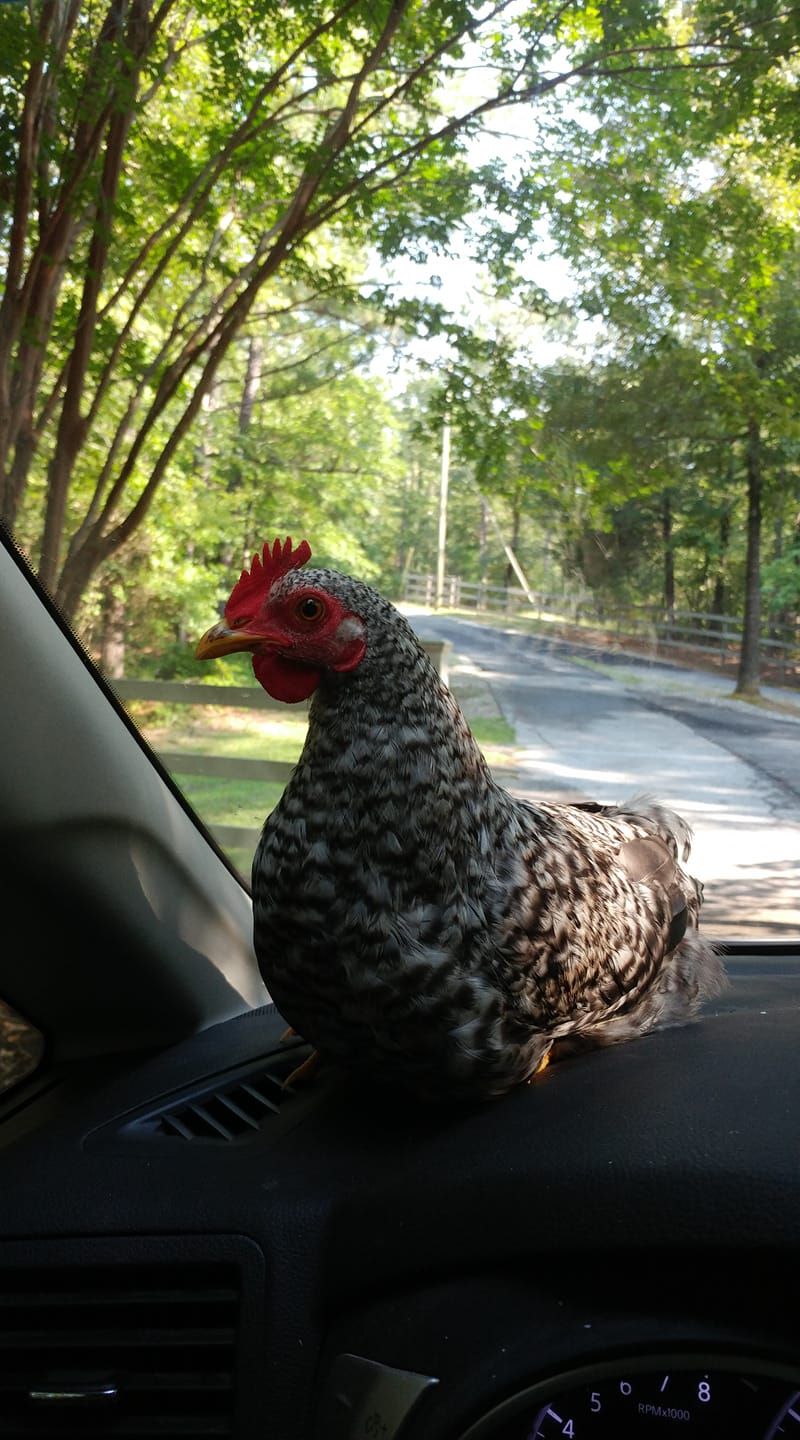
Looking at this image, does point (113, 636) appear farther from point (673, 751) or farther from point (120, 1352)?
point (120, 1352)

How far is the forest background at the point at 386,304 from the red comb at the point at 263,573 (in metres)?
0.90

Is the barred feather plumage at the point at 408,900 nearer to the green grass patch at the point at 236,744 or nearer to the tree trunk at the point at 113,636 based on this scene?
the green grass patch at the point at 236,744

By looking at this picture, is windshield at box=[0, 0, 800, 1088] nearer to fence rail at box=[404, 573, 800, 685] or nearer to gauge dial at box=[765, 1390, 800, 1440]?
fence rail at box=[404, 573, 800, 685]

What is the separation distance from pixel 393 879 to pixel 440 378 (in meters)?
2.24

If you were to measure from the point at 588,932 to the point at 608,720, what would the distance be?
118 centimetres

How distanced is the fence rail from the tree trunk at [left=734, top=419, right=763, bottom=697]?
0.9 inches

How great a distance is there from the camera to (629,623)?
8.77 ft

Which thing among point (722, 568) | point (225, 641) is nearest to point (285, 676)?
point (225, 641)

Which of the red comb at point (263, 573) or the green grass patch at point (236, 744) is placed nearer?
the red comb at point (263, 573)

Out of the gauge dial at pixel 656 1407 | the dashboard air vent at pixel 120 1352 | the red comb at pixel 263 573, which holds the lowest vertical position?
the dashboard air vent at pixel 120 1352

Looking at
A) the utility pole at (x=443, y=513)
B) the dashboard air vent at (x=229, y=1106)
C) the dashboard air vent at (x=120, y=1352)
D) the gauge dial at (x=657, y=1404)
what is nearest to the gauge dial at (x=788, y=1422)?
the gauge dial at (x=657, y=1404)

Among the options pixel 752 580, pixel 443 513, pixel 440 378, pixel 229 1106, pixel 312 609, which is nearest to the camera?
pixel 312 609

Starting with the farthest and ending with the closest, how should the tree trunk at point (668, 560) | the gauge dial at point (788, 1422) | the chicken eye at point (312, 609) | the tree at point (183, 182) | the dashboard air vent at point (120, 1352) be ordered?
the tree at point (183, 182) < the tree trunk at point (668, 560) < the chicken eye at point (312, 609) < the dashboard air vent at point (120, 1352) < the gauge dial at point (788, 1422)

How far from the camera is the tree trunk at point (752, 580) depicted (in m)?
2.37
